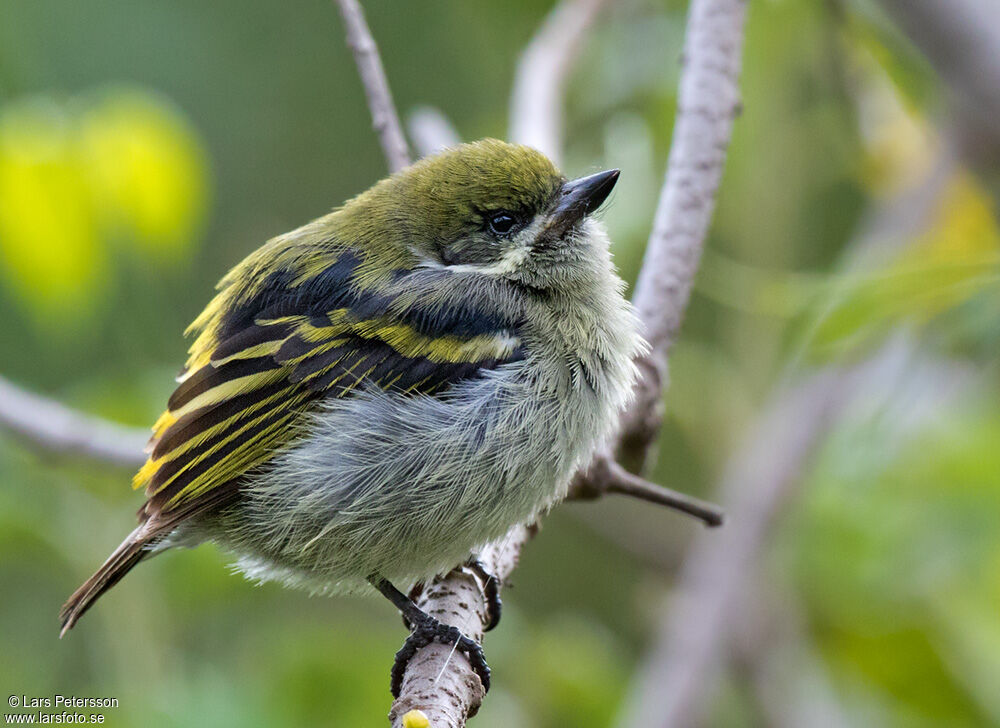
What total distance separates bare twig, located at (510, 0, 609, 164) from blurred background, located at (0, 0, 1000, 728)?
0.85 feet

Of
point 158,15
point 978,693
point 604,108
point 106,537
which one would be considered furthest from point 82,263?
point 158,15

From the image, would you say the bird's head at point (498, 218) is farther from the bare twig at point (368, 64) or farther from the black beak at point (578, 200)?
the bare twig at point (368, 64)

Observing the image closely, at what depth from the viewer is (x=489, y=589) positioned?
2.78 m

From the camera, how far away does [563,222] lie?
3062mm

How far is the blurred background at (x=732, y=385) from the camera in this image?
3051mm

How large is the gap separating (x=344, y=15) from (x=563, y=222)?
0.91 meters

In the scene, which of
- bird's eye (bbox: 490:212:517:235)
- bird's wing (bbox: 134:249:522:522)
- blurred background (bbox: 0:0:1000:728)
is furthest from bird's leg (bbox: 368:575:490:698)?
bird's eye (bbox: 490:212:517:235)

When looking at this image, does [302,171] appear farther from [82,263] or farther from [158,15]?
[82,263]

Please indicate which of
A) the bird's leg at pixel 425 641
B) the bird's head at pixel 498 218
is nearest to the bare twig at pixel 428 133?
the bird's head at pixel 498 218

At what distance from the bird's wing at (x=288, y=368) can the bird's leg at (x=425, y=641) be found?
512 mm

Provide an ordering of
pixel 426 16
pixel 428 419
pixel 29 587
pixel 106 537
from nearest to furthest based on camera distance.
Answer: pixel 428 419 < pixel 106 537 < pixel 29 587 < pixel 426 16

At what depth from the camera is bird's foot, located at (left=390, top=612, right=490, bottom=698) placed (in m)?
2.42

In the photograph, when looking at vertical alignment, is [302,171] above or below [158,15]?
below

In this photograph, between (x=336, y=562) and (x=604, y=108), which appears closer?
(x=336, y=562)
